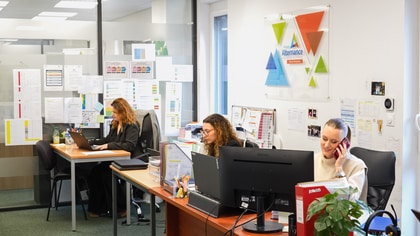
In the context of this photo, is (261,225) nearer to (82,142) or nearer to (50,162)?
(82,142)

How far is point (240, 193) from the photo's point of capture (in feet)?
10.8

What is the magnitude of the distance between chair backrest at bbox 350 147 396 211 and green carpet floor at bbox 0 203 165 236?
2.53 metres

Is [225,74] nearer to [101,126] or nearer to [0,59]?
[101,126]

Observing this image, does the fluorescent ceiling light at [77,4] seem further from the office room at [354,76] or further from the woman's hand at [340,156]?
the woman's hand at [340,156]

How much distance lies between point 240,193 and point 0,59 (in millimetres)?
4516

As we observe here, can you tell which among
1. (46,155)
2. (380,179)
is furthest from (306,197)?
(46,155)

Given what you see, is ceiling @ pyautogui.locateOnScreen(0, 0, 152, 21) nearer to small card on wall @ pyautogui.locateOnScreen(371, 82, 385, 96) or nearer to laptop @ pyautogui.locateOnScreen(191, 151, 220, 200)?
small card on wall @ pyautogui.locateOnScreen(371, 82, 385, 96)

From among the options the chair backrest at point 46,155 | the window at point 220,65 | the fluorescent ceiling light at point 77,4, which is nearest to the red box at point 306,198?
the chair backrest at point 46,155

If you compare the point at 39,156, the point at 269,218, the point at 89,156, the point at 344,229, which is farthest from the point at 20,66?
the point at 344,229

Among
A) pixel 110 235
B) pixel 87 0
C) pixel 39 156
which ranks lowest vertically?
pixel 110 235

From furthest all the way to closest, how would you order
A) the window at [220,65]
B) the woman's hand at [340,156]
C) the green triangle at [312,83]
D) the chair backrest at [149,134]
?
the window at [220,65] → the chair backrest at [149,134] → the green triangle at [312,83] → the woman's hand at [340,156]

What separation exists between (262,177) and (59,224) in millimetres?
3754

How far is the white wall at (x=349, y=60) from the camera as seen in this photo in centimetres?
452

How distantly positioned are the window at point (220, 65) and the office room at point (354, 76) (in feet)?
2.26
